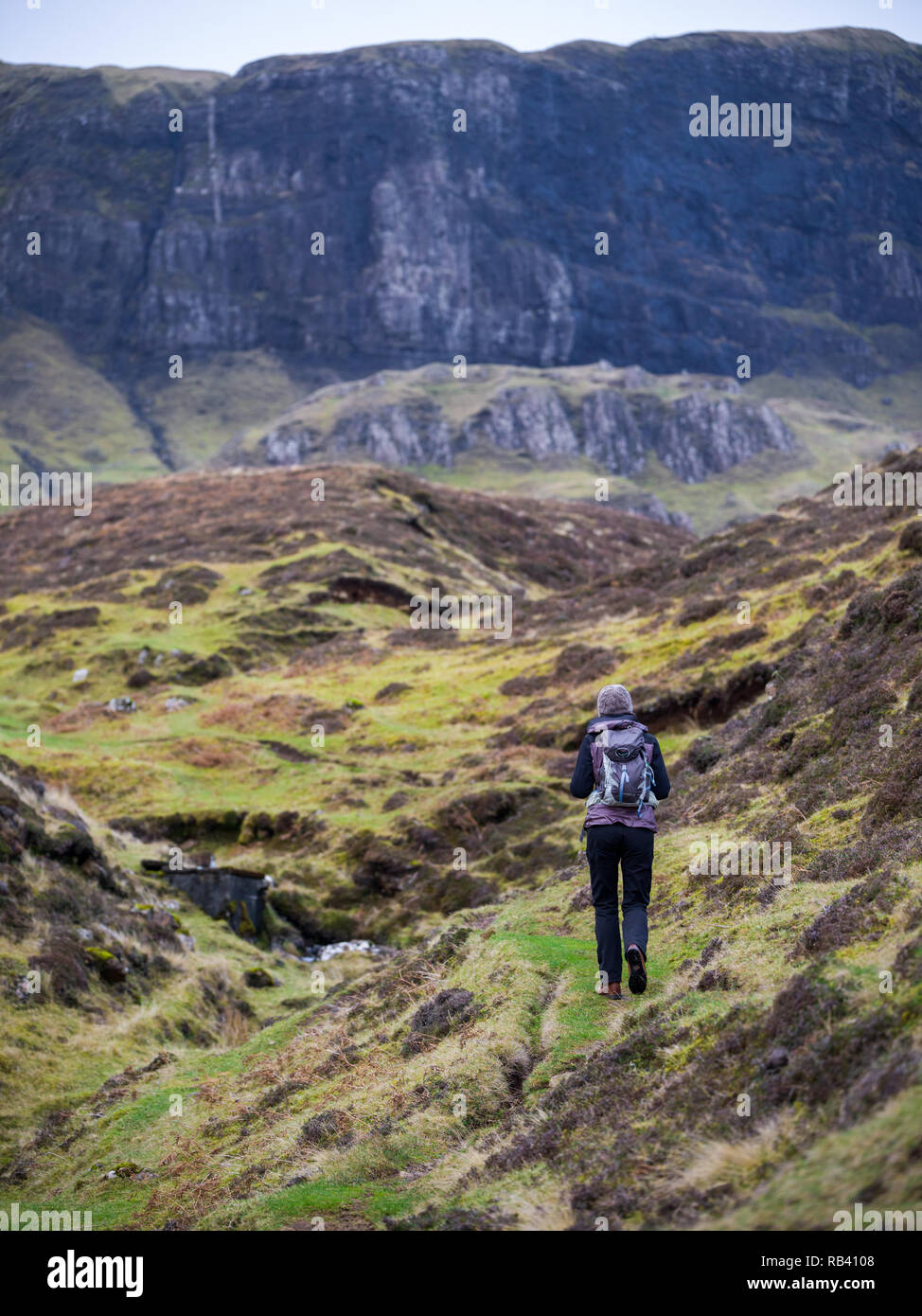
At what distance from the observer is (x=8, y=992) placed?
1541 centimetres

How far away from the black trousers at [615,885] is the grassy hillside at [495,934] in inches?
19.3

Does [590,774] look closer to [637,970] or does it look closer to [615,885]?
[615,885]

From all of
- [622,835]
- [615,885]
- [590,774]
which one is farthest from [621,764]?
[615,885]

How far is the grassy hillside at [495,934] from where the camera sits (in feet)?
21.7

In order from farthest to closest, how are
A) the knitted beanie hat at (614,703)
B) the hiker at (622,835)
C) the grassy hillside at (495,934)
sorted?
1. the knitted beanie hat at (614,703)
2. the hiker at (622,835)
3. the grassy hillside at (495,934)

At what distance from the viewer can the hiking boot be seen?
10156mm

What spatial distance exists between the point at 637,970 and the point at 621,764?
1.84m

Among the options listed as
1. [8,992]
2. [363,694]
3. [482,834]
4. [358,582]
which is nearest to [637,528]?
[358,582]

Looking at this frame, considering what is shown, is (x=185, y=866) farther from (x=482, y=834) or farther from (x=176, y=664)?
(x=176, y=664)

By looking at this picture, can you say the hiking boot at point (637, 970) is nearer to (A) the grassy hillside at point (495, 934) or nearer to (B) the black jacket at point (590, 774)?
(A) the grassy hillside at point (495, 934)

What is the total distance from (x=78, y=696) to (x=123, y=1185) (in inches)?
1529

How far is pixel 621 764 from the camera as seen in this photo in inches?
410

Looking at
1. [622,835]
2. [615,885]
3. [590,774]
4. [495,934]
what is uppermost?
[590,774]

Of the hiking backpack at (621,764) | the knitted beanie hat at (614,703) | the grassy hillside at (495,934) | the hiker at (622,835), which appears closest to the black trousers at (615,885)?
the hiker at (622,835)
